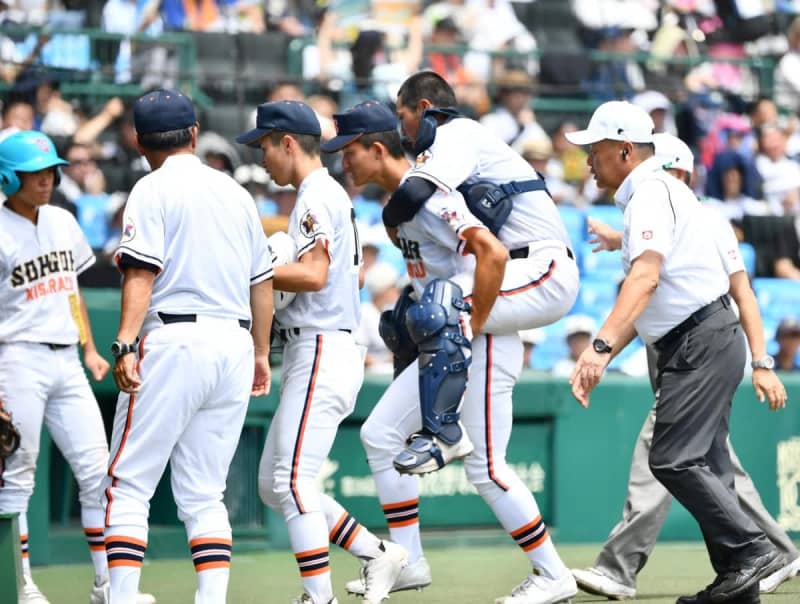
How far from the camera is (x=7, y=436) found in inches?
244

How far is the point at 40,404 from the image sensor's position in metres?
6.35

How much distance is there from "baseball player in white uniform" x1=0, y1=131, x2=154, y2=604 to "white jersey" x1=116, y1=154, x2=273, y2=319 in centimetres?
147

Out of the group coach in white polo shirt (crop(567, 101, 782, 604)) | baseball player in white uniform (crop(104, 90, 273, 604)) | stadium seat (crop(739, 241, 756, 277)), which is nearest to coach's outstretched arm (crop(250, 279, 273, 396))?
baseball player in white uniform (crop(104, 90, 273, 604))

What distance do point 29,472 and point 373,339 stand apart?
3822 millimetres

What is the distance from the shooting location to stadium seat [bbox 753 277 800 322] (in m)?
12.2

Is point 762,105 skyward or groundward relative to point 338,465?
skyward

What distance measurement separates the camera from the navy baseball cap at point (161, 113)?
202 inches

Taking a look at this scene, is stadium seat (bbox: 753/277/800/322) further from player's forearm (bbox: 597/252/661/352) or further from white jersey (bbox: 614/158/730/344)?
player's forearm (bbox: 597/252/661/352)

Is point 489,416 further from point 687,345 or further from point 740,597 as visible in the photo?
point 740,597

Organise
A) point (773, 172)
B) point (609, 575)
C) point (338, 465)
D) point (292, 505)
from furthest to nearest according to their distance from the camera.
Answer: point (773, 172) < point (338, 465) < point (609, 575) < point (292, 505)

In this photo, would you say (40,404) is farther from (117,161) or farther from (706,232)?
(117,161)

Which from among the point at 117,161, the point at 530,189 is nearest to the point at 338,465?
the point at 530,189

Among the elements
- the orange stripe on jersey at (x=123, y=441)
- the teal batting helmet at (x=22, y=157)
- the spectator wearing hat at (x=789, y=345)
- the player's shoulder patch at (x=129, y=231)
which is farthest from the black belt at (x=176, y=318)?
the spectator wearing hat at (x=789, y=345)

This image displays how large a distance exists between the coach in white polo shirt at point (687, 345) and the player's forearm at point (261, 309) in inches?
46.9
